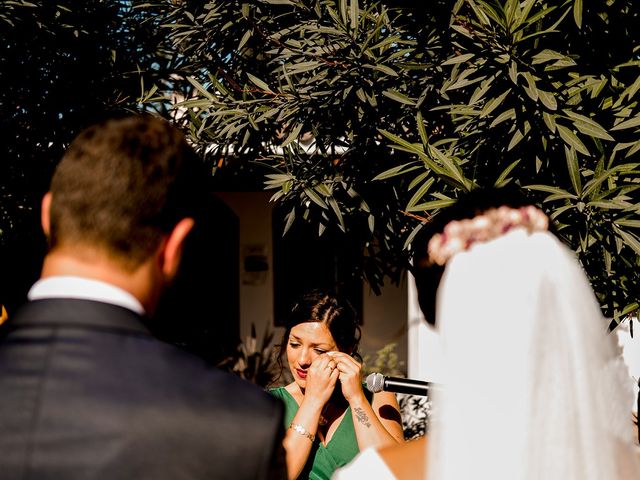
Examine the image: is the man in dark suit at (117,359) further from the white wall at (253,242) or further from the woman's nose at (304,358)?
the white wall at (253,242)

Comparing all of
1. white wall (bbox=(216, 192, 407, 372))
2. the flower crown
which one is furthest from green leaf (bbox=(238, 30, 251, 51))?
white wall (bbox=(216, 192, 407, 372))

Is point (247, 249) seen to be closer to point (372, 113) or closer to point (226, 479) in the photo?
point (372, 113)

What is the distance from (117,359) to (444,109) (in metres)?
2.63

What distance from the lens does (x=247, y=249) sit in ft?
31.5

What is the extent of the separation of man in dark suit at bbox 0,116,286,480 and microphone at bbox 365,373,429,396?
114cm

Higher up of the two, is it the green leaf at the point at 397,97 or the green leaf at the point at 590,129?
the green leaf at the point at 397,97

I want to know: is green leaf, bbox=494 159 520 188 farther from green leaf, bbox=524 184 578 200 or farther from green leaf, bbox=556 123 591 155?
green leaf, bbox=556 123 591 155

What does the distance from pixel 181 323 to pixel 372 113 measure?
5.88 meters

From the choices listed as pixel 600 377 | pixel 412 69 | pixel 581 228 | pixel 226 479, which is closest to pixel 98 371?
pixel 226 479

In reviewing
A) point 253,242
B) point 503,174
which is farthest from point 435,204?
point 253,242

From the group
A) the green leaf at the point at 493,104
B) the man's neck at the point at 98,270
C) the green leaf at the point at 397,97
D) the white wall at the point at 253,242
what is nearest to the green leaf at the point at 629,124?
the green leaf at the point at 493,104

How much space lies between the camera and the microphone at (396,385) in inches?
90.0

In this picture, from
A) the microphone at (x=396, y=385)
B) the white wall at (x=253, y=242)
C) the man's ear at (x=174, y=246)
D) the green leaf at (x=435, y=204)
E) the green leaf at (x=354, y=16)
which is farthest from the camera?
the white wall at (x=253, y=242)

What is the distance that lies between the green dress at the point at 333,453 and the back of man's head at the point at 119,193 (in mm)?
1722
